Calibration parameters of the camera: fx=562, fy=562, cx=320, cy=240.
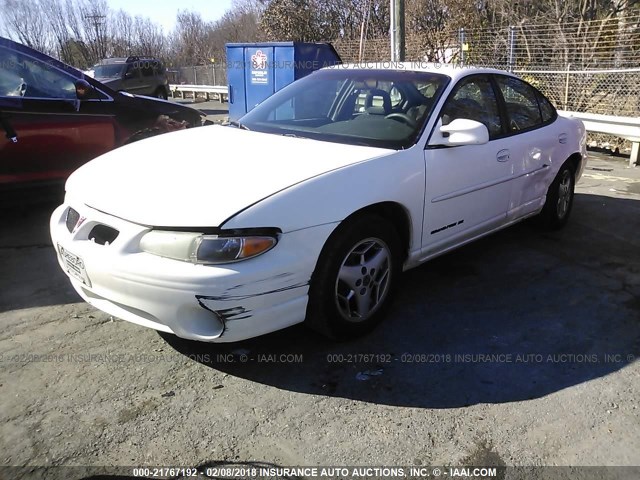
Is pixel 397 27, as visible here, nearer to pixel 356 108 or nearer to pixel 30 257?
pixel 356 108

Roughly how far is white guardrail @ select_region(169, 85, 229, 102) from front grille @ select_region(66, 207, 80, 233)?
775 inches

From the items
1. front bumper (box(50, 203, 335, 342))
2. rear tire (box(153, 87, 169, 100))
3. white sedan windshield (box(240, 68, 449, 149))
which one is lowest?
front bumper (box(50, 203, 335, 342))

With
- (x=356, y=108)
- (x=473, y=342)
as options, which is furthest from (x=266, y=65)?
(x=473, y=342)

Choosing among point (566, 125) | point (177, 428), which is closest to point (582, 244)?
point (566, 125)

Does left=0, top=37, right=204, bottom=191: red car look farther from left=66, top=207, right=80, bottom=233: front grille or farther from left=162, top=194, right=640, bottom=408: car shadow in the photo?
left=162, top=194, right=640, bottom=408: car shadow

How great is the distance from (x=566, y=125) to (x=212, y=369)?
404 centimetres

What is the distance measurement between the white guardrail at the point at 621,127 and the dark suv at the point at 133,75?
16.2 metres

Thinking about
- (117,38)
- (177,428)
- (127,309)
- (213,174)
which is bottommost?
(177,428)

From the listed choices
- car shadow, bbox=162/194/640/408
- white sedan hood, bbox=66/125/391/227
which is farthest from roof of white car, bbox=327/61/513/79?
car shadow, bbox=162/194/640/408

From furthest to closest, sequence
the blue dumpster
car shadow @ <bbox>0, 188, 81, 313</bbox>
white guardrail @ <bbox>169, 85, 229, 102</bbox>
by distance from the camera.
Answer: white guardrail @ <bbox>169, 85, 229, 102</bbox> → the blue dumpster → car shadow @ <bbox>0, 188, 81, 313</bbox>

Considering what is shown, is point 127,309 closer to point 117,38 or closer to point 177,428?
point 177,428

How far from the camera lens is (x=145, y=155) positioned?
11.3 ft

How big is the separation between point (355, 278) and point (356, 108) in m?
1.42

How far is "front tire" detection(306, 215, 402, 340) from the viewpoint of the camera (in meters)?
2.98
